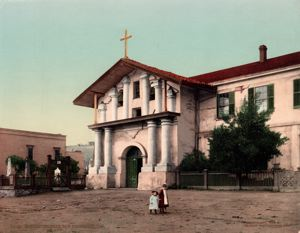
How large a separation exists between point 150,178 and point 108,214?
11.6m

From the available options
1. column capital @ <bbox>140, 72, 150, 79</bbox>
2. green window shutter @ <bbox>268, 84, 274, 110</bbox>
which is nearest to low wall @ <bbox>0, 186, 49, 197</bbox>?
column capital @ <bbox>140, 72, 150, 79</bbox>

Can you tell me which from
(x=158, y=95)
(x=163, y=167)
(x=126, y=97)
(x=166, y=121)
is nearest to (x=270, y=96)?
(x=166, y=121)

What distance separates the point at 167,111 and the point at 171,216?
12.5m

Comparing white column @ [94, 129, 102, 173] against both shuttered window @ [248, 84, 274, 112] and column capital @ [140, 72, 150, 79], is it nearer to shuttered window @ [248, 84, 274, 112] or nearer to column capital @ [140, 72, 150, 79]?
column capital @ [140, 72, 150, 79]

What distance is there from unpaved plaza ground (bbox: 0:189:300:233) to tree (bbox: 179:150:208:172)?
595cm

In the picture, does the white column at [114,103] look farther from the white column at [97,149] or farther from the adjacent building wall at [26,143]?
the adjacent building wall at [26,143]

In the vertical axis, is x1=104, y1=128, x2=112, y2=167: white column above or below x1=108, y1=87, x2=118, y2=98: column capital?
below

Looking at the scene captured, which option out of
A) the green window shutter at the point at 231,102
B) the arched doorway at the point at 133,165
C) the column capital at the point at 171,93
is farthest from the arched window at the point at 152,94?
the green window shutter at the point at 231,102

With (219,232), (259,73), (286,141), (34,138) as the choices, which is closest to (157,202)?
(219,232)

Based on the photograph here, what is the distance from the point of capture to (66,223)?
1215 centimetres

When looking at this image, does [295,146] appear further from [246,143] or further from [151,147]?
[151,147]

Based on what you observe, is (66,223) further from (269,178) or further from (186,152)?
(186,152)

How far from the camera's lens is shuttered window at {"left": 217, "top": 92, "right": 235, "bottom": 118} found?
25531 mm

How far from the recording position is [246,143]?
2103cm
